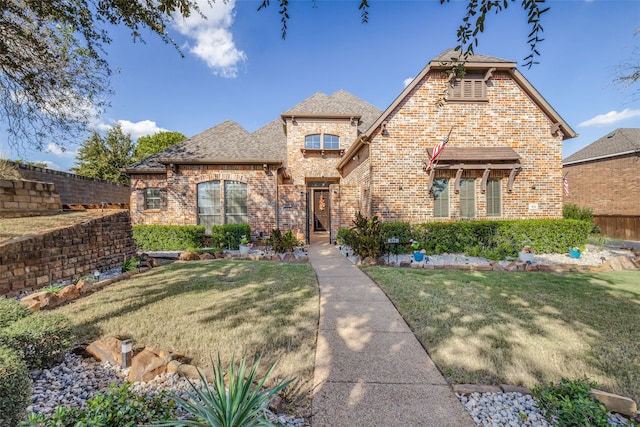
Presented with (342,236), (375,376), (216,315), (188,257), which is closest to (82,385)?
(216,315)

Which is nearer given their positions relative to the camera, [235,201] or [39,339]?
[39,339]

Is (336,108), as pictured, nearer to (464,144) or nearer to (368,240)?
(464,144)

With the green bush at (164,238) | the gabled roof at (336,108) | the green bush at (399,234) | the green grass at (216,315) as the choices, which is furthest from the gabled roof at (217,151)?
the green grass at (216,315)

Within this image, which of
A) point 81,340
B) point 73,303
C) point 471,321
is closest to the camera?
point 81,340

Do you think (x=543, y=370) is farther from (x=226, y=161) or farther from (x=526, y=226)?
(x=226, y=161)

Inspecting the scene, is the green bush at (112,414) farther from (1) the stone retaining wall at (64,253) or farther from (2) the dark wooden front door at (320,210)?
(2) the dark wooden front door at (320,210)

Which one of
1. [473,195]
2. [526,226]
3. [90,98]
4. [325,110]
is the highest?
[325,110]

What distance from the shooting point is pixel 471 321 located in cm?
366

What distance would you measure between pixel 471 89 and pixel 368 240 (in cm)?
740

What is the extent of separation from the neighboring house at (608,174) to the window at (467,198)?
48.2 feet

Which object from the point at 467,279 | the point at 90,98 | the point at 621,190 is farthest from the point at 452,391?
the point at 621,190

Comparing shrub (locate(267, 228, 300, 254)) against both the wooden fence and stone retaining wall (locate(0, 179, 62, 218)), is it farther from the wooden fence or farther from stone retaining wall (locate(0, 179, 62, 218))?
the wooden fence

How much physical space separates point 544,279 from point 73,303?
31.4 feet

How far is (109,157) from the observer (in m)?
24.6
